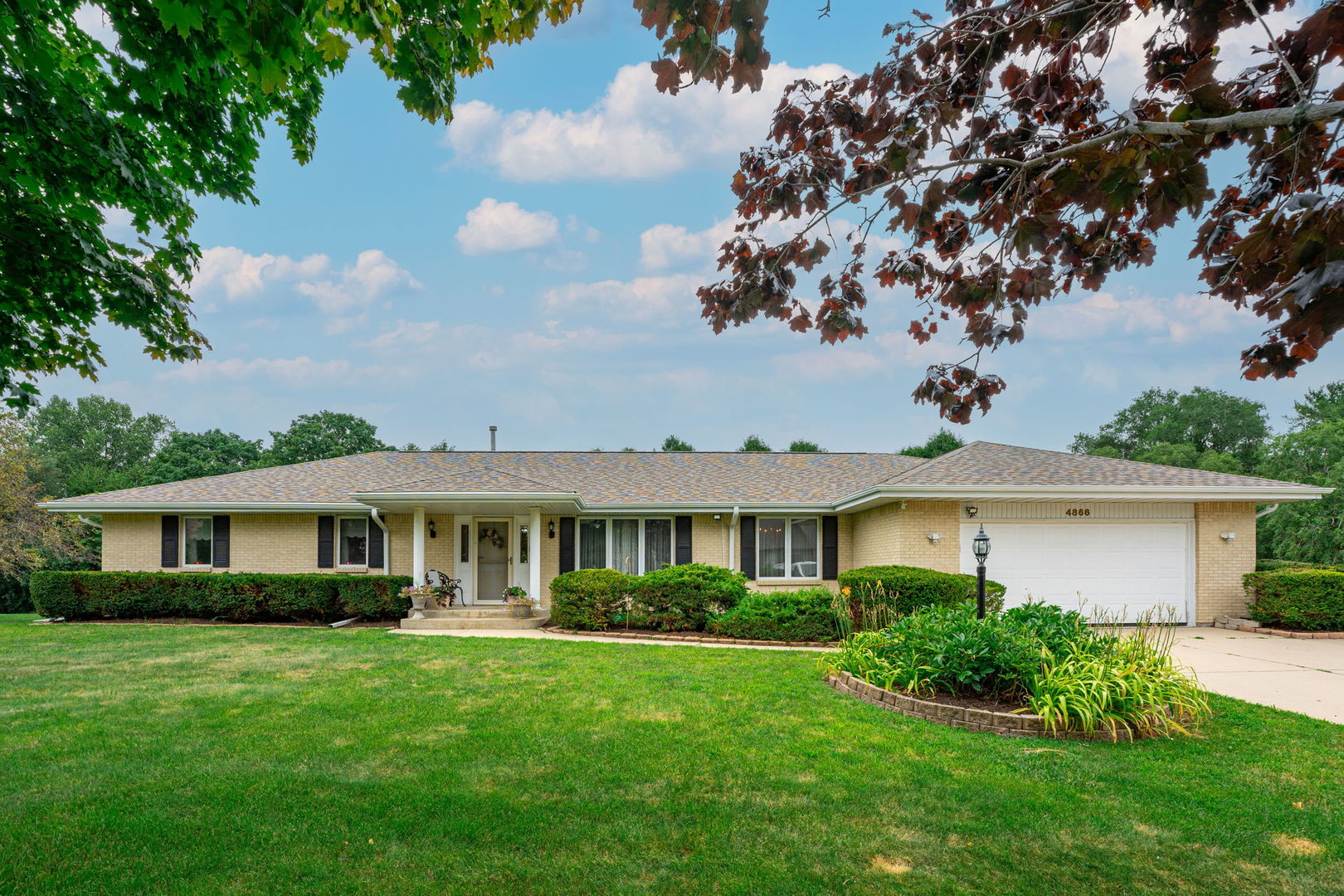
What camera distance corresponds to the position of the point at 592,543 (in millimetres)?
15727

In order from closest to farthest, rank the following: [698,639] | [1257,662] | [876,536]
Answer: [1257,662] < [698,639] < [876,536]

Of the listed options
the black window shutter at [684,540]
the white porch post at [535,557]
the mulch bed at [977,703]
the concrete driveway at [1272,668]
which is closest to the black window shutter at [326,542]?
the white porch post at [535,557]

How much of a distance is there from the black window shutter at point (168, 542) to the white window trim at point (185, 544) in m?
0.11

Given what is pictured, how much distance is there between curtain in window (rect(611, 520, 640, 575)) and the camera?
15672 mm

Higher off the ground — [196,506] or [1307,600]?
[196,506]

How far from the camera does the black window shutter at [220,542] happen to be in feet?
50.3

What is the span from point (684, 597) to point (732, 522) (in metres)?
3.50

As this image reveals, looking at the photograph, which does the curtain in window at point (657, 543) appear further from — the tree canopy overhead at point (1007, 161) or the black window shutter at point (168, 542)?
the tree canopy overhead at point (1007, 161)

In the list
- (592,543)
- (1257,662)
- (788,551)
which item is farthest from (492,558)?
(1257,662)

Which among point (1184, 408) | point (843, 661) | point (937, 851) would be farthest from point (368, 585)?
point (1184, 408)

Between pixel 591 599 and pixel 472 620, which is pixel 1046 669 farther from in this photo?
pixel 472 620

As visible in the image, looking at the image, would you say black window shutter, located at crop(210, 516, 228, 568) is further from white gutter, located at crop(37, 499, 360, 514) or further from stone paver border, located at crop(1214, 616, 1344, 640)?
stone paver border, located at crop(1214, 616, 1344, 640)

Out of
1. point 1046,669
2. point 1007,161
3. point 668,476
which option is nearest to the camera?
point 1007,161

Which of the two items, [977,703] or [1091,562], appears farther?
[1091,562]
